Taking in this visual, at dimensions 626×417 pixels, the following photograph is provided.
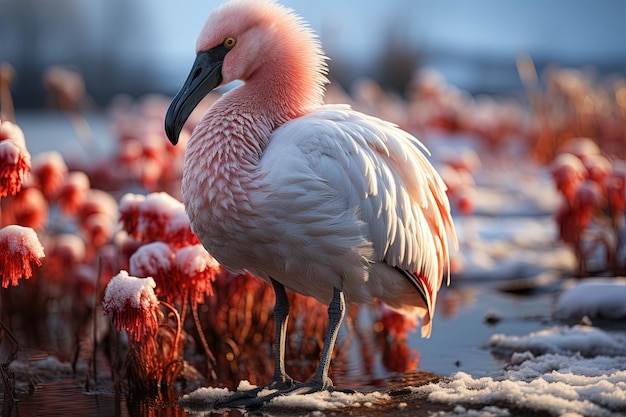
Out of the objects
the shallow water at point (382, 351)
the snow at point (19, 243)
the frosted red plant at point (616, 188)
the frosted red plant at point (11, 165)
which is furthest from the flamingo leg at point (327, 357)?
the frosted red plant at point (616, 188)

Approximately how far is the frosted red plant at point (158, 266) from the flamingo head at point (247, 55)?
546mm

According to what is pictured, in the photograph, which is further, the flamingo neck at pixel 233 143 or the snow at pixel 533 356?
the flamingo neck at pixel 233 143

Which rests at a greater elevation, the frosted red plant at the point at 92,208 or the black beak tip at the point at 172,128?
the frosted red plant at the point at 92,208

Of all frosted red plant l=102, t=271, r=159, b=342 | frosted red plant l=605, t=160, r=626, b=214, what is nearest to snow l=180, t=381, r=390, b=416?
frosted red plant l=102, t=271, r=159, b=342

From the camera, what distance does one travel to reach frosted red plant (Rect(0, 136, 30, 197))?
3.71 metres

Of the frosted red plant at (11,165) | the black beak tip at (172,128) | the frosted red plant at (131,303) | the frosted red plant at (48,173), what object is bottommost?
the frosted red plant at (131,303)

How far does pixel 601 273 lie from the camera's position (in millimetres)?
6742

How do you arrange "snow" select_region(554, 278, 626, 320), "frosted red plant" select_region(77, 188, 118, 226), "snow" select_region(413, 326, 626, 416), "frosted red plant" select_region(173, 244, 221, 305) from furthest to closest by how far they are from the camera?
"frosted red plant" select_region(77, 188, 118, 226) → "snow" select_region(554, 278, 626, 320) → "frosted red plant" select_region(173, 244, 221, 305) → "snow" select_region(413, 326, 626, 416)

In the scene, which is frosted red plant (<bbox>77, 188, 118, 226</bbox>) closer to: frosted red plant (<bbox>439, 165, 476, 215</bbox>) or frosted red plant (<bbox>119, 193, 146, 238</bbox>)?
frosted red plant (<bbox>119, 193, 146, 238</bbox>)

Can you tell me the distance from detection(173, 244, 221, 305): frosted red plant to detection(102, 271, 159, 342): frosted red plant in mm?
278

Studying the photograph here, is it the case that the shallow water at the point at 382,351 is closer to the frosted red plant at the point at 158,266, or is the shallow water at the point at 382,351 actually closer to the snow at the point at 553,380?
the snow at the point at 553,380

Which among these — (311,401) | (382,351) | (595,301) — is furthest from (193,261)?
(595,301)

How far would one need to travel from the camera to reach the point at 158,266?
4.01m

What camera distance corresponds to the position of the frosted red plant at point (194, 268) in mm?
3965
